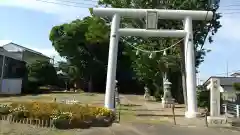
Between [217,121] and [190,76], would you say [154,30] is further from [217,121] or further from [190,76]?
[217,121]

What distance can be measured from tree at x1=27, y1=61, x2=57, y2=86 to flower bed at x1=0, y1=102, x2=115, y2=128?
35620 mm

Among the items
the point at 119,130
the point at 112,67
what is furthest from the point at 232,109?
the point at 119,130

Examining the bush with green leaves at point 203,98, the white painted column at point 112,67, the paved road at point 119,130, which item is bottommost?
the paved road at point 119,130

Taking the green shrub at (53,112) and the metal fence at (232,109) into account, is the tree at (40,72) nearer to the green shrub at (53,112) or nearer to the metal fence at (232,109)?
the metal fence at (232,109)

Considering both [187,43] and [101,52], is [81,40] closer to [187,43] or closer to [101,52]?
[101,52]

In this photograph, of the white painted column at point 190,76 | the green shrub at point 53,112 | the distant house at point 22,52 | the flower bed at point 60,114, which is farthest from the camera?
the distant house at point 22,52

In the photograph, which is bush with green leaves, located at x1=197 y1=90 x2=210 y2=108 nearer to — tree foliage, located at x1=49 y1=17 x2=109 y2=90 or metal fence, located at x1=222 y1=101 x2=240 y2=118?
metal fence, located at x1=222 y1=101 x2=240 y2=118

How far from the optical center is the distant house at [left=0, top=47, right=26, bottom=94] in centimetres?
4546

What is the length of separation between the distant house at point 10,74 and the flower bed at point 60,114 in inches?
1213

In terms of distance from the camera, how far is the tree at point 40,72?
51219 millimetres

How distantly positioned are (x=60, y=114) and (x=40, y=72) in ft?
125

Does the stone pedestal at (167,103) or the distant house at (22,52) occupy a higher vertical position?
the distant house at (22,52)

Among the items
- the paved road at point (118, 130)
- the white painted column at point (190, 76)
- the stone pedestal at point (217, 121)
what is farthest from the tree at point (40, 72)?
the paved road at point (118, 130)

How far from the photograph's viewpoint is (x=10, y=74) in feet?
160
